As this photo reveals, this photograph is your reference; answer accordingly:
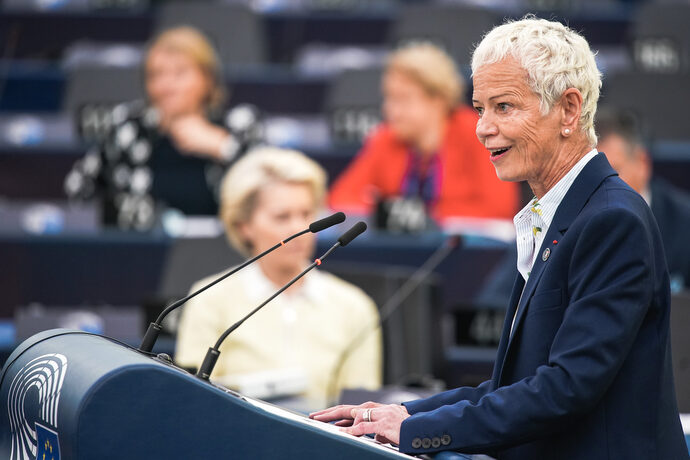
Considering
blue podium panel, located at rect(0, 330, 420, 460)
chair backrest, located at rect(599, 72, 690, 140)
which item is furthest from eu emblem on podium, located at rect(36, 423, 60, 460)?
chair backrest, located at rect(599, 72, 690, 140)

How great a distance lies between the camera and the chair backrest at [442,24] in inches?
244

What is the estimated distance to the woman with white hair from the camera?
1.38 m

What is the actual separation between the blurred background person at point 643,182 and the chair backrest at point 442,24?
2.30 m

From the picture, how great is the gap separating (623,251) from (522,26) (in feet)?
1.19

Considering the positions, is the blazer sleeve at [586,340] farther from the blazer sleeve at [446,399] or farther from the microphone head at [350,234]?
the microphone head at [350,234]

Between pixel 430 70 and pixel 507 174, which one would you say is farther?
pixel 430 70

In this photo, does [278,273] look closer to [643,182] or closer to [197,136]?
[643,182]

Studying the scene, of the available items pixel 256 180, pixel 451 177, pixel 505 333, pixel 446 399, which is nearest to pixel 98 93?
pixel 451 177

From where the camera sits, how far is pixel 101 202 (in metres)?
4.50

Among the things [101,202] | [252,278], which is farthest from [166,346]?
[101,202]

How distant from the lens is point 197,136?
4.85m

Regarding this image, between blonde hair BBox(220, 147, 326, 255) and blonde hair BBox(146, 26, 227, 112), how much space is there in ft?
5.12

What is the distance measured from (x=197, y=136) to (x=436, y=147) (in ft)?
3.52

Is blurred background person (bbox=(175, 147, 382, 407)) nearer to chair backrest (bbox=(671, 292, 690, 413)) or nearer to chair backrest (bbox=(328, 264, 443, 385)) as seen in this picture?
chair backrest (bbox=(328, 264, 443, 385))
